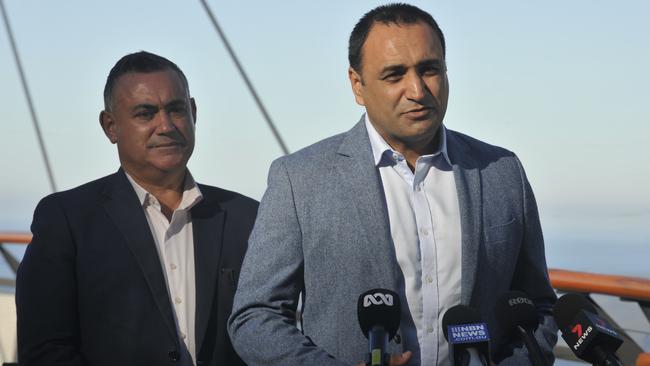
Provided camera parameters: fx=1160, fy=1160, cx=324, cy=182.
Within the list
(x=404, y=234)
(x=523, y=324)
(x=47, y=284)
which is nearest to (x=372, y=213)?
(x=404, y=234)

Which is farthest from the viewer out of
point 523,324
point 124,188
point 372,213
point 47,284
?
point 124,188

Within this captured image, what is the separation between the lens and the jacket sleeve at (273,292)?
202cm

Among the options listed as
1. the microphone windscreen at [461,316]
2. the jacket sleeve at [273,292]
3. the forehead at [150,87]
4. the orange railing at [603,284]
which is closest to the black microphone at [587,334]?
the microphone windscreen at [461,316]

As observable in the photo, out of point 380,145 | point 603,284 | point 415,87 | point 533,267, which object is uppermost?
point 415,87

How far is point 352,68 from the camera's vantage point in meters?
2.25

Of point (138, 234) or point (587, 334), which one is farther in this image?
point (138, 234)

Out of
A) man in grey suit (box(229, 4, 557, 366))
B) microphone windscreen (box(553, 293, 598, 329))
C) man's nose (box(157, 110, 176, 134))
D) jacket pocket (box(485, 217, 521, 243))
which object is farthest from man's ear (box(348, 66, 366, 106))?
microphone windscreen (box(553, 293, 598, 329))

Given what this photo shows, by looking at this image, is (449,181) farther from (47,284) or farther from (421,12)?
(47,284)

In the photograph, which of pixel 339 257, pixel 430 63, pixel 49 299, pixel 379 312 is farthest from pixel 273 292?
pixel 49 299

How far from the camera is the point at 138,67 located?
8.74 feet

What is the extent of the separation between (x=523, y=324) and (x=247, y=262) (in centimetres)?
54

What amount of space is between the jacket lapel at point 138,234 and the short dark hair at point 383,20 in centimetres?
64

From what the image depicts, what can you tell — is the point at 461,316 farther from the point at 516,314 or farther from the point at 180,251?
the point at 180,251

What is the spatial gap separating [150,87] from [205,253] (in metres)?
0.39
